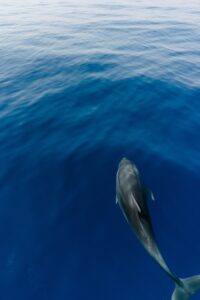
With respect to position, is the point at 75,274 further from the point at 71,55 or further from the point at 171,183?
the point at 71,55

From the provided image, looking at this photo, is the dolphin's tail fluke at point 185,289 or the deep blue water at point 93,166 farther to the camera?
the deep blue water at point 93,166

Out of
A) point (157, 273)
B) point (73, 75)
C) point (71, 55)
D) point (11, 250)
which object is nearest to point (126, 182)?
point (157, 273)

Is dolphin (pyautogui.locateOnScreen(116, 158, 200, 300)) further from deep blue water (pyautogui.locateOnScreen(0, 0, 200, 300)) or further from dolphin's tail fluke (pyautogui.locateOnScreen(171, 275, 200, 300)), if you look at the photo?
deep blue water (pyautogui.locateOnScreen(0, 0, 200, 300))

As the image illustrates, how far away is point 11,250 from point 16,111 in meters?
8.97

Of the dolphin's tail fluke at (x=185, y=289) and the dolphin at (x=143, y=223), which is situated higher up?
the dolphin at (x=143, y=223)

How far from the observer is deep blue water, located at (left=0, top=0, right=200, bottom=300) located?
24.2 ft

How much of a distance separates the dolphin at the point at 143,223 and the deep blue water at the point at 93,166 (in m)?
1.08

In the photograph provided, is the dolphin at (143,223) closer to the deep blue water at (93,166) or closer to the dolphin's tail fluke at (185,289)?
the dolphin's tail fluke at (185,289)

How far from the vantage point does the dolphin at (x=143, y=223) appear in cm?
593

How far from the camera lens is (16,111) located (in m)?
14.4

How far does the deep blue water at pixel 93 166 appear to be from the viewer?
7383 mm

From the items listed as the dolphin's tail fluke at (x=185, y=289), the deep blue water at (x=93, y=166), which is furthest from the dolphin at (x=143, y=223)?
the deep blue water at (x=93, y=166)

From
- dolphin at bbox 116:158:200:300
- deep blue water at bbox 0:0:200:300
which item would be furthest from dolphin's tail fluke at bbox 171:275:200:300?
deep blue water at bbox 0:0:200:300

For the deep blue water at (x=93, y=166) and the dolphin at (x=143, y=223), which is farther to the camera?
the deep blue water at (x=93, y=166)
